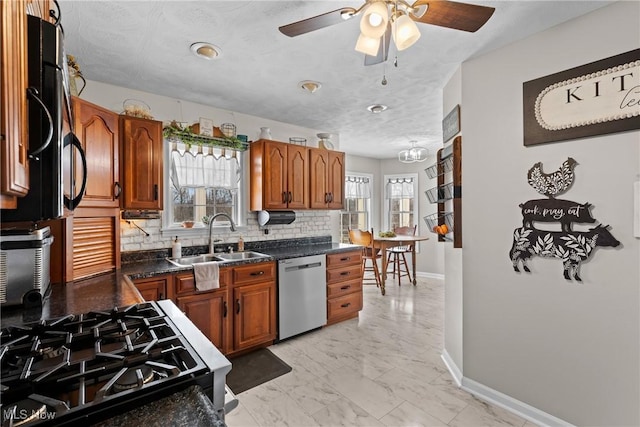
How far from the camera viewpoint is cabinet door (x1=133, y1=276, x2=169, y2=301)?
232 centimetres

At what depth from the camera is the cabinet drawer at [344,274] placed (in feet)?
11.7

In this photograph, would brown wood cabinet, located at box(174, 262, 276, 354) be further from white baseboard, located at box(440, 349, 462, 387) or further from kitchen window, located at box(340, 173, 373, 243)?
kitchen window, located at box(340, 173, 373, 243)

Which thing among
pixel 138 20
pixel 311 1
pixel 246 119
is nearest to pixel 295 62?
pixel 311 1

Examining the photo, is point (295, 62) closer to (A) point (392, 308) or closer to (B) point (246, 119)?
(B) point (246, 119)

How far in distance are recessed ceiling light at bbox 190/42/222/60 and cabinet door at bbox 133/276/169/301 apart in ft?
5.64

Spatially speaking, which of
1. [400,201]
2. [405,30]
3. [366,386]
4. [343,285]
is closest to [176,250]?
[343,285]

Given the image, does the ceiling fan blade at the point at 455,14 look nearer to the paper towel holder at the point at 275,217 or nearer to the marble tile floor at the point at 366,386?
the marble tile floor at the point at 366,386

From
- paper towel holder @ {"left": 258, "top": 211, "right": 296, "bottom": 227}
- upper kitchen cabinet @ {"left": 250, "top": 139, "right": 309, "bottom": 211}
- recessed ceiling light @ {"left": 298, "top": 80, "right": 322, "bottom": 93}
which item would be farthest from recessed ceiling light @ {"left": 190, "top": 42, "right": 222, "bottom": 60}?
paper towel holder @ {"left": 258, "top": 211, "right": 296, "bottom": 227}

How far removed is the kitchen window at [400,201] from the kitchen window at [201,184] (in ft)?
13.3

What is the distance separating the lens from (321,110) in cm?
346

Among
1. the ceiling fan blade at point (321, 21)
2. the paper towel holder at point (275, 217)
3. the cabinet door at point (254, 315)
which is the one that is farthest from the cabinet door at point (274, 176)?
the ceiling fan blade at point (321, 21)

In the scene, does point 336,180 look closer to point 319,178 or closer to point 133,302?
point 319,178

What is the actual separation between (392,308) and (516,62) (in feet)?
10.7

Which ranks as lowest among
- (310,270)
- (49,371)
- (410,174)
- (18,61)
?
(310,270)
